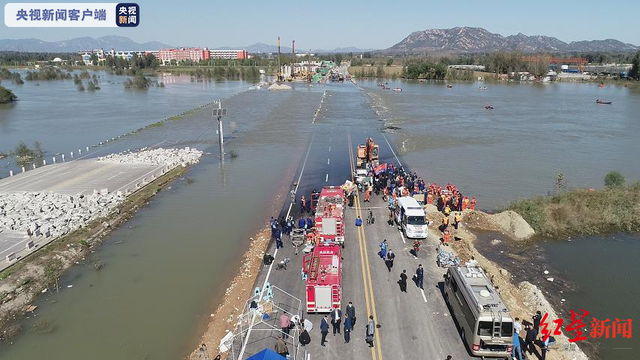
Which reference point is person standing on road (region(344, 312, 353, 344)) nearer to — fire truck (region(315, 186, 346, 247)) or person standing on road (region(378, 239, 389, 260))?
person standing on road (region(378, 239, 389, 260))

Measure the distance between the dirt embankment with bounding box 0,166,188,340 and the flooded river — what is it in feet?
2.27

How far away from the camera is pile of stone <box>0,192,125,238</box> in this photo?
2680cm

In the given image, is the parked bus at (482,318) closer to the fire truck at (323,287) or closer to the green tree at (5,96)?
the fire truck at (323,287)

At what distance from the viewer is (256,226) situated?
2978 cm

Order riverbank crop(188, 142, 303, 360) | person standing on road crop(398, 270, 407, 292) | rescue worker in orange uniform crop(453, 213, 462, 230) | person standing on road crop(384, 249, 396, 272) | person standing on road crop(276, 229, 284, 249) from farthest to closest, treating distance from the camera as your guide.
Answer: rescue worker in orange uniform crop(453, 213, 462, 230) < person standing on road crop(276, 229, 284, 249) < person standing on road crop(384, 249, 396, 272) < person standing on road crop(398, 270, 407, 292) < riverbank crop(188, 142, 303, 360)

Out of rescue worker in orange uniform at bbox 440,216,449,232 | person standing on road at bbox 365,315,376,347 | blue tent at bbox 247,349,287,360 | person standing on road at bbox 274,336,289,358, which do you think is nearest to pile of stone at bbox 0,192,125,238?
person standing on road at bbox 274,336,289,358

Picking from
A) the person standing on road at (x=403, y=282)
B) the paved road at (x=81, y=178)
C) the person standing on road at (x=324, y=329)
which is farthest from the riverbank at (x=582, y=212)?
the paved road at (x=81, y=178)

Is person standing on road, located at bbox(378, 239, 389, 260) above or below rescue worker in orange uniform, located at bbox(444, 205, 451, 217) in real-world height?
below

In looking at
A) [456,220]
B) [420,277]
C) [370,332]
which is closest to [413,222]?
[456,220]

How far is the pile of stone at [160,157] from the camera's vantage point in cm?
4497

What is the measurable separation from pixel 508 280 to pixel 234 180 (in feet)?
87.1

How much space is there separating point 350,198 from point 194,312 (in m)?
14.5

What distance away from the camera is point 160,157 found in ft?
152

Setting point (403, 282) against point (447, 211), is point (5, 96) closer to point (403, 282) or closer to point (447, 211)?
point (447, 211)
